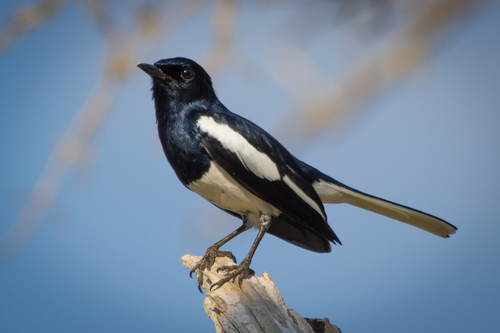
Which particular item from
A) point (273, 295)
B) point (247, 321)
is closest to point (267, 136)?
point (273, 295)

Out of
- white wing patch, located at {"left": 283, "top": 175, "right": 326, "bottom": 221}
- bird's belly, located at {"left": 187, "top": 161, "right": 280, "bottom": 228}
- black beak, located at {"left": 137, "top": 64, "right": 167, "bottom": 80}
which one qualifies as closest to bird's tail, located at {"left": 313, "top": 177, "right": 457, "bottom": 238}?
white wing patch, located at {"left": 283, "top": 175, "right": 326, "bottom": 221}

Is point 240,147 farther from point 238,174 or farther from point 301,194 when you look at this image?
point 301,194

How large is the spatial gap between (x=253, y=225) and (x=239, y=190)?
549mm

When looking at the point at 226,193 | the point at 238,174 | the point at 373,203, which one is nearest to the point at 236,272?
the point at 226,193

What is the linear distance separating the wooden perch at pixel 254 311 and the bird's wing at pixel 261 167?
61 centimetres

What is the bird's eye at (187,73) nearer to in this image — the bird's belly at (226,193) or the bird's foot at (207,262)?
the bird's belly at (226,193)

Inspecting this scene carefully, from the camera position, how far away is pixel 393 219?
4125 mm

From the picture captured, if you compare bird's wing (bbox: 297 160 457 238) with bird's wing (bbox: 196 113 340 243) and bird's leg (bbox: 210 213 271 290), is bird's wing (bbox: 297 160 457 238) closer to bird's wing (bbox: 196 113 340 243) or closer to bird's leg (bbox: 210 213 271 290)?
bird's wing (bbox: 196 113 340 243)

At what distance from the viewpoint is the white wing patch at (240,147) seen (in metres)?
3.51

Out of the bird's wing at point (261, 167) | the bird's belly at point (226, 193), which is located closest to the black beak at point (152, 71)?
the bird's wing at point (261, 167)

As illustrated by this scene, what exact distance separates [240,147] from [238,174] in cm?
22

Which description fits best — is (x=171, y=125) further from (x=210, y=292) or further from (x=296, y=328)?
(x=296, y=328)

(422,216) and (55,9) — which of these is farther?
(422,216)

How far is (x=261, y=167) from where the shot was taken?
362 centimetres
